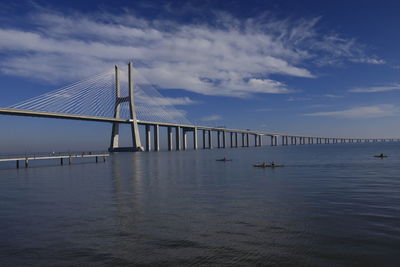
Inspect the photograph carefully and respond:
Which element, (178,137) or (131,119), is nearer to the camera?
(131,119)

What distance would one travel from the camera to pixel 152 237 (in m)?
13.0

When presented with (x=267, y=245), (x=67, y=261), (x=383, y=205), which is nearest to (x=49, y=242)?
(x=67, y=261)

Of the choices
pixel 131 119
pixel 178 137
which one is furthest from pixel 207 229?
pixel 178 137

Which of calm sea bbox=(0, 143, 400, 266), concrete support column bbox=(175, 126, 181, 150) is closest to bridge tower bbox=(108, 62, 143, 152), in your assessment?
concrete support column bbox=(175, 126, 181, 150)

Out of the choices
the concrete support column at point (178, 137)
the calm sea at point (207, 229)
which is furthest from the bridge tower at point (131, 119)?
the calm sea at point (207, 229)

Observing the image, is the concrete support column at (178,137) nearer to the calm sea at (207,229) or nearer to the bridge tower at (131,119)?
the bridge tower at (131,119)

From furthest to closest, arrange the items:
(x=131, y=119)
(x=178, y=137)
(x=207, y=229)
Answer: (x=178, y=137) < (x=131, y=119) < (x=207, y=229)

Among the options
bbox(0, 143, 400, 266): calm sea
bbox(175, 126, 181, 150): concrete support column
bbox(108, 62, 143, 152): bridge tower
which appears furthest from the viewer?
bbox(175, 126, 181, 150): concrete support column

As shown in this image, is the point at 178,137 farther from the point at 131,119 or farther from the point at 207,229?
the point at 207,229

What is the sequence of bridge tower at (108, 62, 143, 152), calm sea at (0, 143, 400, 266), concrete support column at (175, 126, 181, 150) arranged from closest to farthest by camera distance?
calm sea at (0, 143, 400, 266), bridge tower at (108, 62, 143, 152), concrete support column at (175, 126, 181, 150)

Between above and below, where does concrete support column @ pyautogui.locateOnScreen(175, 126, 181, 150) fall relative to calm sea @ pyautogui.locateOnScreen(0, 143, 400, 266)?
above

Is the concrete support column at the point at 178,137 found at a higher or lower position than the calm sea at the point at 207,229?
higher

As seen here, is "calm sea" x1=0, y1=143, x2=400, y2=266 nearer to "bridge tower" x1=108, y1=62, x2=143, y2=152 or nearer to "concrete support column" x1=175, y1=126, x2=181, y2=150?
"bridge tower" x1=108, y1=62, x2=143, y2=152

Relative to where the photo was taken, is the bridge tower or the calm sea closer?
the calm sea
